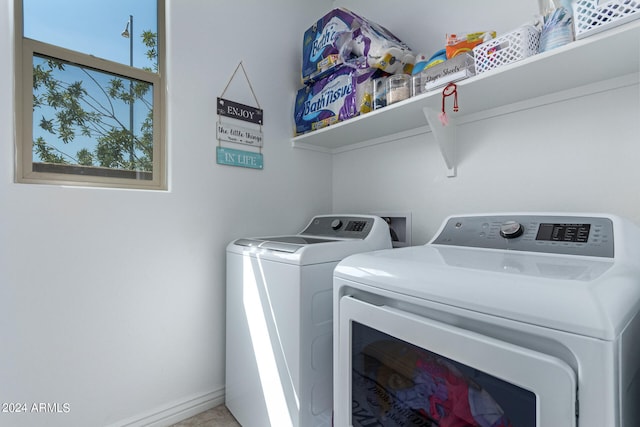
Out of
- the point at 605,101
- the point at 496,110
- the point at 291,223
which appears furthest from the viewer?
the point at 291,223

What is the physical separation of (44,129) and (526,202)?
2.15 m

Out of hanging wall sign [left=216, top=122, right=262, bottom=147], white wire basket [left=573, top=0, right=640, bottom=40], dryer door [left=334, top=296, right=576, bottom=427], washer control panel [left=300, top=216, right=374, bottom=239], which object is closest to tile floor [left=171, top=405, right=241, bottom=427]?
dryer door [left=334, top=296, right=576, bottom=427]

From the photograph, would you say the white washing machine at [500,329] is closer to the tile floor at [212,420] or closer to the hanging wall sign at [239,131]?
the tile floor at [212,420]

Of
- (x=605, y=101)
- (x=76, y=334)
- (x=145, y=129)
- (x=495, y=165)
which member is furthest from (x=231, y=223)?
(x=605, y=101)

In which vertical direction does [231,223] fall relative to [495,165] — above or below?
below

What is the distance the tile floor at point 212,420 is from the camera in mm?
1517

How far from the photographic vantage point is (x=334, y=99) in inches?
69.1

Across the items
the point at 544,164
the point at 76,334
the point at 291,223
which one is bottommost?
the point at 76,334

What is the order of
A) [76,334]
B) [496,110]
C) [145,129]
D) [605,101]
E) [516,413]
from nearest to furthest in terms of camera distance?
[516,413] < [605,101] < [76,334] < [496,110] < [145,129]

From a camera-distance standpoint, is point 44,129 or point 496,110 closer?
point 44,129

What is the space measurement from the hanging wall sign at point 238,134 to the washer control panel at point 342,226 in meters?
0.62

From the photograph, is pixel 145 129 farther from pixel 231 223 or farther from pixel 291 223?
pixel 291 223

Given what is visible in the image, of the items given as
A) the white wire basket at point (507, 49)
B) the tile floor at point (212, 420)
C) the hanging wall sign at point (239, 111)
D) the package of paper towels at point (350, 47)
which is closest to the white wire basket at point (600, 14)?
the white wire basket at point (507, 49)

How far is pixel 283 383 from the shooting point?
4.03 feet
